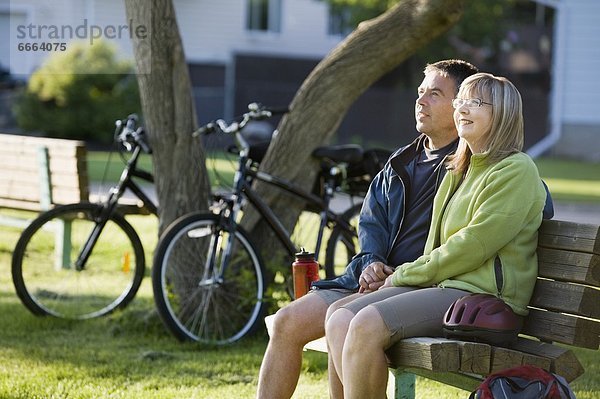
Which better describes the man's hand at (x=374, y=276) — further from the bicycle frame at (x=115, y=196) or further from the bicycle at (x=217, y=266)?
the bicycle frame at (x=115, y=196)

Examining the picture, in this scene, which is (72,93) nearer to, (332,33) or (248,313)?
(332,33)

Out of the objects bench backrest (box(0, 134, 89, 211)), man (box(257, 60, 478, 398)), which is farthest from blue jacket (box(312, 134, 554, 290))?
bench backrest (box(0, 134, 89, 211))

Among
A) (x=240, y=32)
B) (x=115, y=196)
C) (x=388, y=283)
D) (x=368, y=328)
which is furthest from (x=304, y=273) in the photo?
(x=240, y=32)

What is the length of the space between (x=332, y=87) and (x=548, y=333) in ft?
11.2

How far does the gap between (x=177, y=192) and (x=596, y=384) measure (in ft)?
8.87

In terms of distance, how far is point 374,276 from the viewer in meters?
4.75

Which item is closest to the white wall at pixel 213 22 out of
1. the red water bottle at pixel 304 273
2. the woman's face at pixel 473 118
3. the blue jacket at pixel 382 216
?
the red water bottle at pixel 304 273

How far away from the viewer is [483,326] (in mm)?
4133

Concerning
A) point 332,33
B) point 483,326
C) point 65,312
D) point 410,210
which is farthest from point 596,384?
point 332,33

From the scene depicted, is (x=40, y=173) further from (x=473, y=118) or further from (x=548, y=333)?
(x=548, y=333)

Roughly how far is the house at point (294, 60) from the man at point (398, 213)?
876 inches

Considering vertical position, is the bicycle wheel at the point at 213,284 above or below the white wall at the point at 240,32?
below

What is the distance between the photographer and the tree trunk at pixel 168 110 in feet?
23.6

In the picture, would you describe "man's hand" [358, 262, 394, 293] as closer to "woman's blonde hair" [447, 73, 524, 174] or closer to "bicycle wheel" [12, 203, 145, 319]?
"woman's blonde hair" [447, 73, 524, 174]
